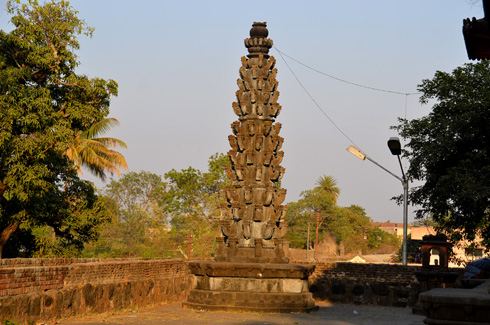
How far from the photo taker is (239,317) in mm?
15305

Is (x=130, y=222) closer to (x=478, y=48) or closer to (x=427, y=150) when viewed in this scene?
(x=427, y=150)

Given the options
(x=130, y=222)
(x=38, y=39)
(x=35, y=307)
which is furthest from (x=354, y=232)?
(x=35, y=307)

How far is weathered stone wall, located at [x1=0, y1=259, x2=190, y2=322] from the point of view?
452 inches

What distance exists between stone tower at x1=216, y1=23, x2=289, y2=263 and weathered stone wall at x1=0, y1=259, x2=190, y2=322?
98.6 inches

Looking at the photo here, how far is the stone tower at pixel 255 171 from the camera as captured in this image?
58.9 ft

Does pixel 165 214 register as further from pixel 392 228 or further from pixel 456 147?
pixel 392 228

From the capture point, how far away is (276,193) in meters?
18.6

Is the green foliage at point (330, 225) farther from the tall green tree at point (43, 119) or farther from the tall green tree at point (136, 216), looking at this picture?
the tall green tree at point (43, 119)

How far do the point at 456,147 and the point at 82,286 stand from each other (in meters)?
15.2

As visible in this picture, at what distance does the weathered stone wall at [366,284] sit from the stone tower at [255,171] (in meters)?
4.33

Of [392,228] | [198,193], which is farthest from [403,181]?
[392,228]

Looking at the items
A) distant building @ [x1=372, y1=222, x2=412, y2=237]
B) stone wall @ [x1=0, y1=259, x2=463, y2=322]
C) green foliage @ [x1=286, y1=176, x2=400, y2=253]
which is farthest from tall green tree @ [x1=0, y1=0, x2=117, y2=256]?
distant building @ [x1=372, y1=222, x2=412, y2=237]

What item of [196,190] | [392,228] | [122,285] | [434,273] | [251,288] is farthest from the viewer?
[392,228]

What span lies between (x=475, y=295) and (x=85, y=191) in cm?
1967
